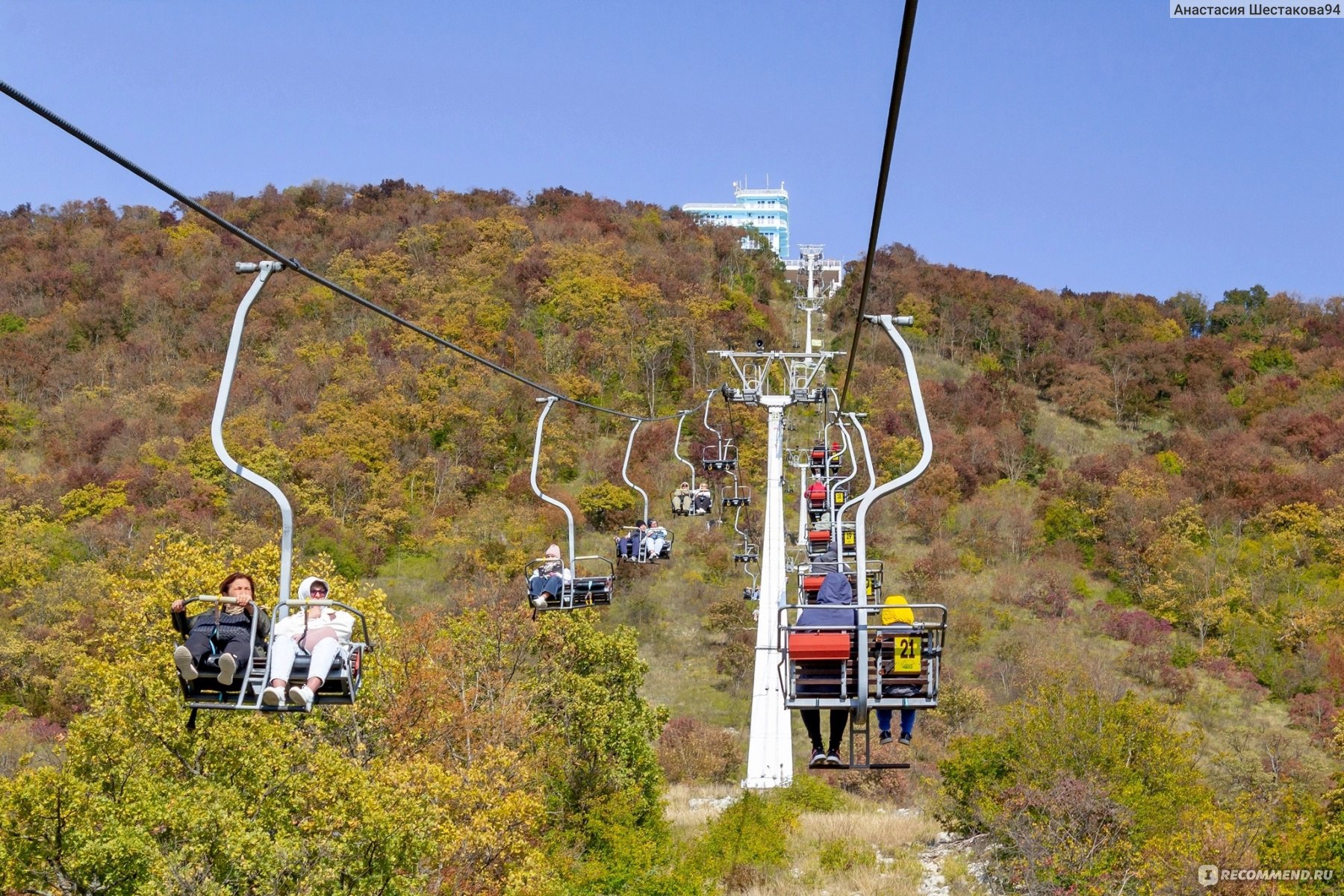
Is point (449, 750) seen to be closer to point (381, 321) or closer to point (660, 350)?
point (660, 350)

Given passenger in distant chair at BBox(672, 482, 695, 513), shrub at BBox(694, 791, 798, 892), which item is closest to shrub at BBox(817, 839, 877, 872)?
shrub at BBox(694, 791, 798, 892)

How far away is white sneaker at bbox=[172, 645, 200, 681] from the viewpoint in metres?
7.16

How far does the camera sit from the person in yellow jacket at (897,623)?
7.22m

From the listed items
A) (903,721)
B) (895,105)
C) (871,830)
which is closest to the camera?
(895,105)

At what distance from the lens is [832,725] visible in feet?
27.2

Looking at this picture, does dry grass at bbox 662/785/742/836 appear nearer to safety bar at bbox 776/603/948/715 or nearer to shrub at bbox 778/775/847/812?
shrub at bbox 778/775/847/812

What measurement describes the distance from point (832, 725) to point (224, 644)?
14.0ft

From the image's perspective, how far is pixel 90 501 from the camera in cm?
4656

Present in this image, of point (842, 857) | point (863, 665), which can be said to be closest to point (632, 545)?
point (842, 857)

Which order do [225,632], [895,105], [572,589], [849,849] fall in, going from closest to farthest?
[895,105], [225,632], [572,589], [849,849]

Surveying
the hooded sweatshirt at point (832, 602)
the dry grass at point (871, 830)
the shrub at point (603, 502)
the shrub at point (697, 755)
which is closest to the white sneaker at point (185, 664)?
the hooded sweatshirt at point (832, 602)

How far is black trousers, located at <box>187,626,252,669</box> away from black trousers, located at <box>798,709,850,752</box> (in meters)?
3.81

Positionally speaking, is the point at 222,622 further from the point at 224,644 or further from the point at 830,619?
the point at 830,619

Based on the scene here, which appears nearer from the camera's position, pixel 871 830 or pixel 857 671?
pixel 857 671
